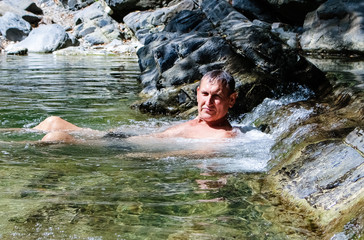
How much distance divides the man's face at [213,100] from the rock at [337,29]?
31.2 ft

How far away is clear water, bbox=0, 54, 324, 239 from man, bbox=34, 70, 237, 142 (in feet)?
0.49

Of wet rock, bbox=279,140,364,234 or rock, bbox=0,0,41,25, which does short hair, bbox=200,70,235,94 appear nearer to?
wet rock, bbox=279,140,364,234

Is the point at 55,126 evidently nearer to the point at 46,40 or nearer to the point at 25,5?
the point at 46,40

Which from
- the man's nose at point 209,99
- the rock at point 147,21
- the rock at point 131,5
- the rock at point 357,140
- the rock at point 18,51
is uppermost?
the rock at point 131,5

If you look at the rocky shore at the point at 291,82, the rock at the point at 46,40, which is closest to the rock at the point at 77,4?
the rock at the point at 46,40

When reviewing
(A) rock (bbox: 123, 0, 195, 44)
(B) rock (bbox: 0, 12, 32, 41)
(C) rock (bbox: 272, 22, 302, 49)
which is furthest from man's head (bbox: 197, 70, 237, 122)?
(B) rock (bbox: 0, 12, 32, 41)

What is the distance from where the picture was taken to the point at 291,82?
21.0 ft

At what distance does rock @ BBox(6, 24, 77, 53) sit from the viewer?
73.0ft

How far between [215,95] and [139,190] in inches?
79.8

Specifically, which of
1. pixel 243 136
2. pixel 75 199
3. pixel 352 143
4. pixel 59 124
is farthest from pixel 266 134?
pixel 75 199

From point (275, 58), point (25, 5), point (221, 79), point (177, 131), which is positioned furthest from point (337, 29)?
point (25, 5)

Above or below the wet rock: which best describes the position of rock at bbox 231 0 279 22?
above

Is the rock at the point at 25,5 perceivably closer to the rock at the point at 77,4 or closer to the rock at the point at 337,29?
the rock at the point at 77,4

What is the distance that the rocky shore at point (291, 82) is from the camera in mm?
2590
